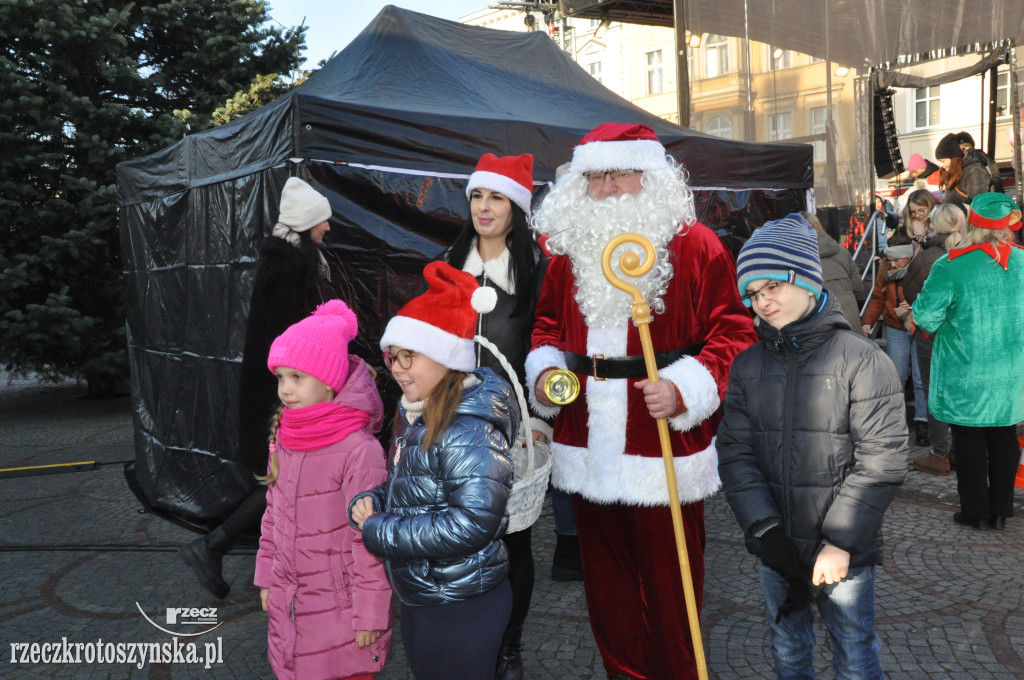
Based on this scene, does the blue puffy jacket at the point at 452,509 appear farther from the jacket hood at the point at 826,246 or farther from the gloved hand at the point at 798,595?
the jacket hood at the point at 826,246

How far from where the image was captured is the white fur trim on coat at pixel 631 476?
105 inches

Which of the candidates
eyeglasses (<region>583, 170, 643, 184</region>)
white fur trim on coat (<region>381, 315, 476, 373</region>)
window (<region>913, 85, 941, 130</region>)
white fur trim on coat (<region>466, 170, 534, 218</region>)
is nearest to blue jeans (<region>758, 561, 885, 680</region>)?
white fur trim on coat (<region>381, 315, 476, 373</region>)

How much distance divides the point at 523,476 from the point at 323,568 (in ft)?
2.46

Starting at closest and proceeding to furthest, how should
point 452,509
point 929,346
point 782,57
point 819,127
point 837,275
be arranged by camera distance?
1. point 452,509
2. point 837,275
3. point 929,346
4. point 819,127
5. point 782,57

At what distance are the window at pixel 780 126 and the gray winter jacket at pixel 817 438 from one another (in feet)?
34.5

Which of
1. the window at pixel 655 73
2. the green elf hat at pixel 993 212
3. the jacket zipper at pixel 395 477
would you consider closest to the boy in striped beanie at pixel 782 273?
the jacket zipper at pixel 395 477

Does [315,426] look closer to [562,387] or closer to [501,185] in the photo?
[562,387]

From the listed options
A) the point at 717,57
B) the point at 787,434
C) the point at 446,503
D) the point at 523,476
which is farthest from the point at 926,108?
the point at 446,503

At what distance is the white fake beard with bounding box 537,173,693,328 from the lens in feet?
9.02

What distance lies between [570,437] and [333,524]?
890mm

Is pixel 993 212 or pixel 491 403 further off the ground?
pixel 993 212

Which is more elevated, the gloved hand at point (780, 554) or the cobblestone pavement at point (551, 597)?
the gloved hand at point (780, 554)

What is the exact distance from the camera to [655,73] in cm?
3434

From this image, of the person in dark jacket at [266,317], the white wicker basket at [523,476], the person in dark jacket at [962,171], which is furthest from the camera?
the person in dark jacket at [962,171]
